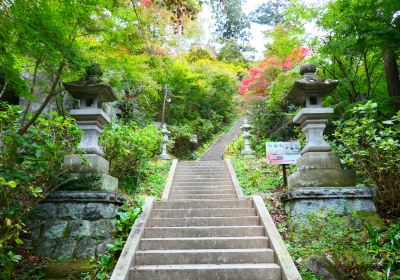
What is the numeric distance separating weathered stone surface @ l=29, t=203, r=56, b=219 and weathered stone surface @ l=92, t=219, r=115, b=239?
78cm

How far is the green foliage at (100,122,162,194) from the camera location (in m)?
7.48

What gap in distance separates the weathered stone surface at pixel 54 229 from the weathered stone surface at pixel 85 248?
15.1 inches

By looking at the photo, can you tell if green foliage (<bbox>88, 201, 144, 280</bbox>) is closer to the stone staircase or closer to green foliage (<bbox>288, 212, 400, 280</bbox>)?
the stone staircase

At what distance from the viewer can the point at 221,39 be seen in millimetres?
25625

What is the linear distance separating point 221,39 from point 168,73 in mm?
17924

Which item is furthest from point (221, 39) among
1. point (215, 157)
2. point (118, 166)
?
point (118, 166)

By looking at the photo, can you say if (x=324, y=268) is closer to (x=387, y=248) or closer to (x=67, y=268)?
(x=387, y=248)

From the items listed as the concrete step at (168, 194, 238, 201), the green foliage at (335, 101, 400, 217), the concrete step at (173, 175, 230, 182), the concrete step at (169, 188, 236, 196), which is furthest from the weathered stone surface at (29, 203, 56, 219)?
the green foliage at (335, 101, 400, 217)

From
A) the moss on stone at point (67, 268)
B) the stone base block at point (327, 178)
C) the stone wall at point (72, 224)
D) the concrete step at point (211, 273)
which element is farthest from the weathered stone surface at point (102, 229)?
the stone base block at point (327, 178)

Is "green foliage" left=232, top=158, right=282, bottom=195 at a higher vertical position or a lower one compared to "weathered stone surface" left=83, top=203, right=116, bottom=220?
higher

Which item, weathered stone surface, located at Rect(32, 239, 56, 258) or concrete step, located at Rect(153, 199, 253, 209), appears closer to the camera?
weathered stone surface, located at Rect(32, 239, 56, 258)

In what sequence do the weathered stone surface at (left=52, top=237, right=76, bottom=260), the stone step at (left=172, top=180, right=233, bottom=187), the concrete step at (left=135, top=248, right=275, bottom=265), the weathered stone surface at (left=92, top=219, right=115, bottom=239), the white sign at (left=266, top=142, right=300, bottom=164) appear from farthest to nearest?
the stone step at (left=172, top=180, right=233, bottom=187) → the white sign at (left=266, top=142, right=300, bottom=164) → the weathered stone surface at (left=92, top=219, right=115, bottom=239) → the weathered stone surface at (left=52, top=237, right=76, bottom=260) → the concrete step at (left=135, top=248, right=275, bottom=265)

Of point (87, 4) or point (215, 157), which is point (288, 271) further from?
point (215, 157)

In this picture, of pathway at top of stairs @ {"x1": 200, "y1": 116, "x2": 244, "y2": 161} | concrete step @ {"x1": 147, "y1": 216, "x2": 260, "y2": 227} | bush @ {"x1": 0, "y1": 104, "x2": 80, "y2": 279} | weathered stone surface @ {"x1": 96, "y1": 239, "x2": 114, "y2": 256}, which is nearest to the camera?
bush @ {"x1": 0, "y1": 104, "x2": 80, "y2": 279}
